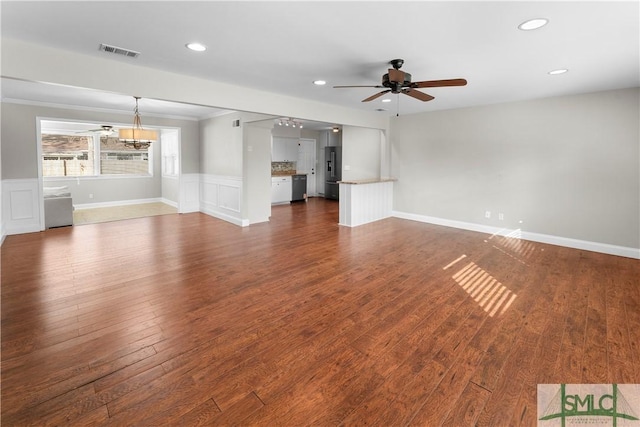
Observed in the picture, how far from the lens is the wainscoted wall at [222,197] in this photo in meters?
6.89

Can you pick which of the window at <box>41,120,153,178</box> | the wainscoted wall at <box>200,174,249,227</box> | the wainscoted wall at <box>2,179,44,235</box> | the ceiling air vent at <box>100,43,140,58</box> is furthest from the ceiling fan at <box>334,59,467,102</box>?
the window at <box>41,120,153,178</box>

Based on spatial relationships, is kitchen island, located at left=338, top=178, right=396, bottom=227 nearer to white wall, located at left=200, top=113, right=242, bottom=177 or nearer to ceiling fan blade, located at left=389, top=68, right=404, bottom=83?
white wall, located at left=200, top=113, right=242, bottom=177

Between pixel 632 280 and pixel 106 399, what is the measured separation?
532cm

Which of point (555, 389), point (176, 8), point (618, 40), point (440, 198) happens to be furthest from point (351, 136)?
point (555, 389)

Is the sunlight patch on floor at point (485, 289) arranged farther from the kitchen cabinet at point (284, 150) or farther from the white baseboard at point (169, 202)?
the white baseboard at point (169, 202)

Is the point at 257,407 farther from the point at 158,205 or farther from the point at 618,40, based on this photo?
the point at 158,205

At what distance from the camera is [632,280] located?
3.80 metres

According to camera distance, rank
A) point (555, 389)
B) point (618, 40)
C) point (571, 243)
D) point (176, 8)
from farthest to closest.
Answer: point (571, 243)
point (618, 40)
point (176, 8)
point (555, 389)

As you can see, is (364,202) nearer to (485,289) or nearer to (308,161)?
(485,289)

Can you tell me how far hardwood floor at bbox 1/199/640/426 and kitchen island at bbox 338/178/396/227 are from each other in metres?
1.85

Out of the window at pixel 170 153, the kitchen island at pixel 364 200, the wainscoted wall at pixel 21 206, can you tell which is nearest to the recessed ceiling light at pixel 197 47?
the kitchen island at pixel 364 200

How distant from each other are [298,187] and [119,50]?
24.3 feet

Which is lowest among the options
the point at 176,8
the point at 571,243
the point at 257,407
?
the point at 257,407

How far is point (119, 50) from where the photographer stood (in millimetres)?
3158
